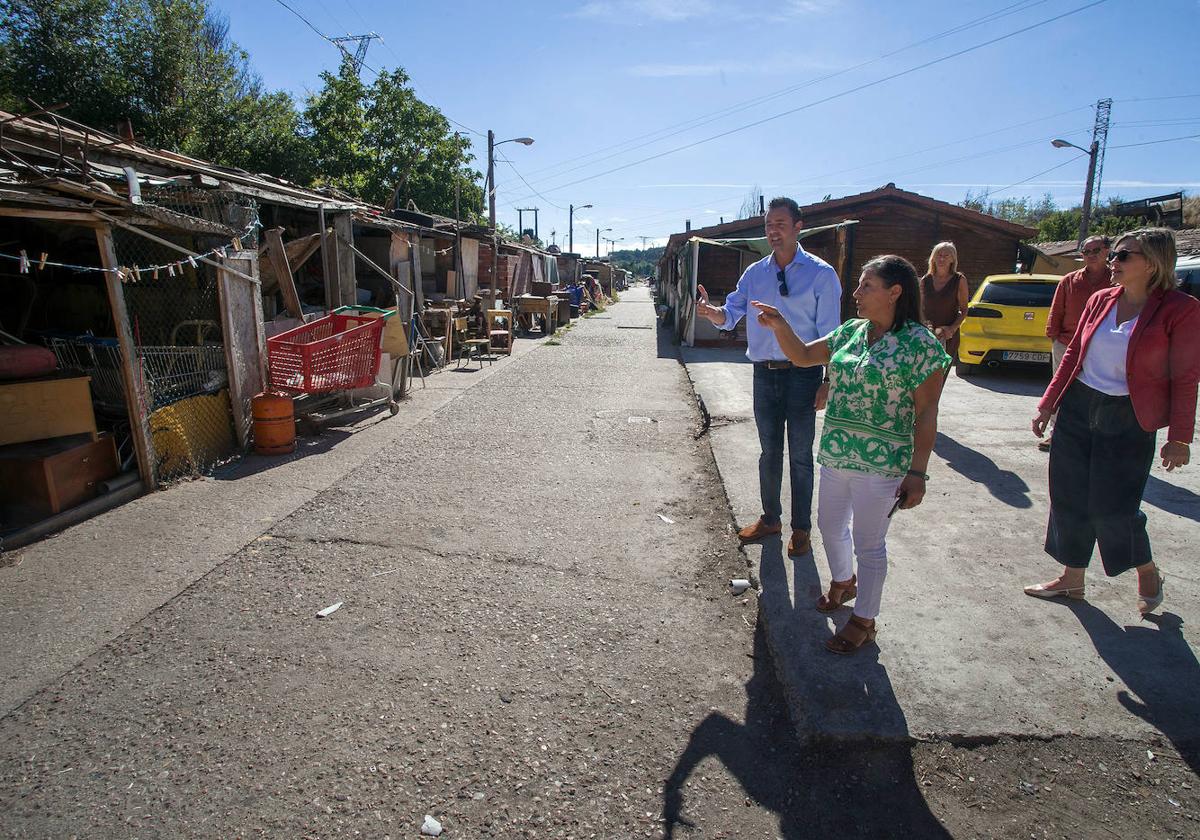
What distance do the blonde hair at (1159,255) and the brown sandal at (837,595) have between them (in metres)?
1.86

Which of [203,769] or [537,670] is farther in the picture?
[537,670]

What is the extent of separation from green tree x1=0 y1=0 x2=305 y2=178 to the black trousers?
2288 cm

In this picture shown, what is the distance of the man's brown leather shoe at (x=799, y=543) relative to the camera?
12.7 feet

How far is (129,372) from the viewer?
5027 millimetres

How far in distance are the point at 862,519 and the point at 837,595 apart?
666 millimetres

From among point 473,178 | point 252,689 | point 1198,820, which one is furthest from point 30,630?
point 473,178

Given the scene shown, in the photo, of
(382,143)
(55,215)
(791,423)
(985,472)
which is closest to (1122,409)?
(791,423)

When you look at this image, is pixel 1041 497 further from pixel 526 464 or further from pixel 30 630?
pixel 30 630

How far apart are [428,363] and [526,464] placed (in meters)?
A: 6.78

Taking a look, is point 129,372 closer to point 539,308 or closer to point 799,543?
point 799,543

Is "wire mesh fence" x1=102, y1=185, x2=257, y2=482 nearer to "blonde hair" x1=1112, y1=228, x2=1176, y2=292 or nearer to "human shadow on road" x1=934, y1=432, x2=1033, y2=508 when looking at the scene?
"blonde hair" x1=1112, y1=228, x2=1176, y2=292

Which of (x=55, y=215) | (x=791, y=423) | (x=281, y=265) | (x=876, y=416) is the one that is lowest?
(x=791, y=423)

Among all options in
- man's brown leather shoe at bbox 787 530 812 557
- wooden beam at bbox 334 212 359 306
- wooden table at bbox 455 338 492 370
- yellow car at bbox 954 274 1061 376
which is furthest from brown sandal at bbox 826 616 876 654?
wooden table at bbox 455 338 492 370

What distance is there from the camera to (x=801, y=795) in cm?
224
